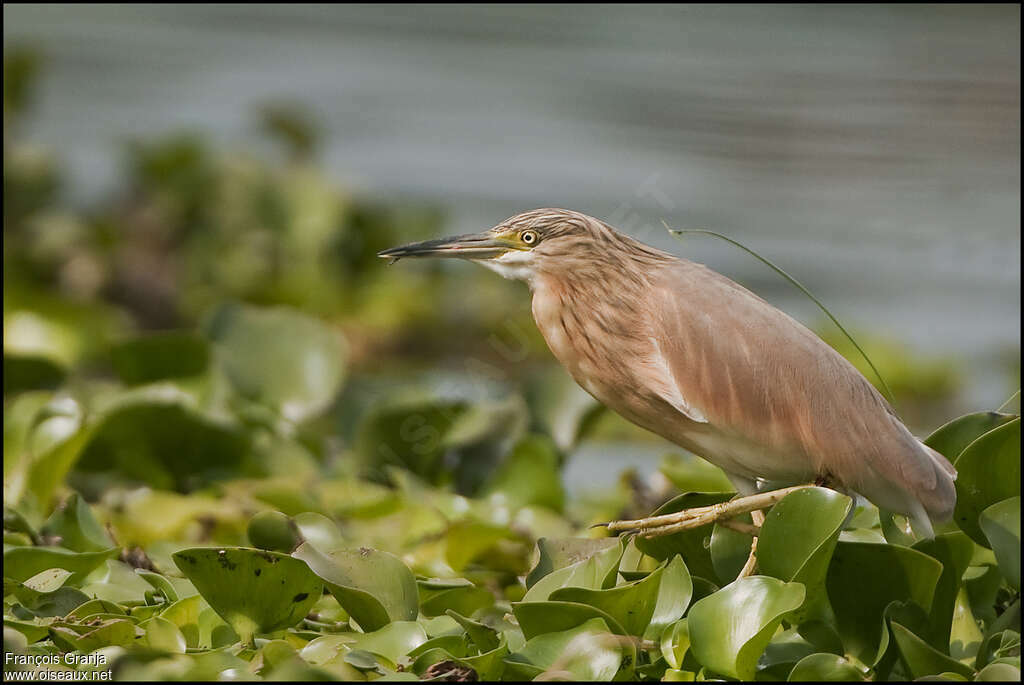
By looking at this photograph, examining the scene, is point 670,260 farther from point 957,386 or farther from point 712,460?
point 957,386

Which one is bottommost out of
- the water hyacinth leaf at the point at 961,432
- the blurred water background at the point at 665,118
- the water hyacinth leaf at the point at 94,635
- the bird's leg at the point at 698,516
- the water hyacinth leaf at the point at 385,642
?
the blurred water background at the point at 665,118

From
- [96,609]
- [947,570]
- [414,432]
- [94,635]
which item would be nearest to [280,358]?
[414,432]

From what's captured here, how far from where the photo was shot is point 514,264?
2.73m

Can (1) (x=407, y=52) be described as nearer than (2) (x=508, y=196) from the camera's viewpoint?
No

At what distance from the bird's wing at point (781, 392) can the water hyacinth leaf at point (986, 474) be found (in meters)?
0.08

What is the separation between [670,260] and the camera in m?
2.76

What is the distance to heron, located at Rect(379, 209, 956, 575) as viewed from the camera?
2.51 meters

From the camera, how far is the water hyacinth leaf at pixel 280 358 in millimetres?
4082

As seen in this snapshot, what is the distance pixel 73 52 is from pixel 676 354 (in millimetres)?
13507

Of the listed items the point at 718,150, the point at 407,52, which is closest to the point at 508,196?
the point at 718,150

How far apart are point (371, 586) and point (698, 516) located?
1.98 feet

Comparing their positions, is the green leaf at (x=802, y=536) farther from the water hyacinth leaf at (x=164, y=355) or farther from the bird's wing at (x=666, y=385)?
the water hyacinth leaf at (x=164, y=355)

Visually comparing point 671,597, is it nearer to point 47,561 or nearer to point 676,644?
point 676,644

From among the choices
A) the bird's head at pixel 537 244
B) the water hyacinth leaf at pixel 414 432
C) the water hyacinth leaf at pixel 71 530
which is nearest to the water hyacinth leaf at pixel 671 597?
the bird's head at pixel 537 244
